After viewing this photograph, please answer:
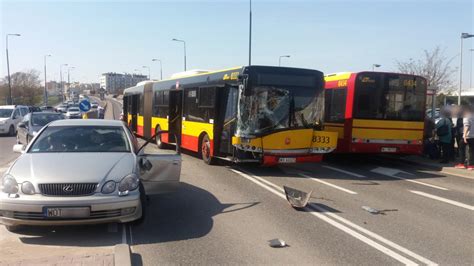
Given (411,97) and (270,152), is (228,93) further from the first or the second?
(411,97)

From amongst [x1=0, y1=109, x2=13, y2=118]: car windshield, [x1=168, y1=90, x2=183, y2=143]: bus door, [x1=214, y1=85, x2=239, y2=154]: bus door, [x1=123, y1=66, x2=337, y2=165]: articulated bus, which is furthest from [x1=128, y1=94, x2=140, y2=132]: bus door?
[x1=214, y1=85, x2=239, y2=154]: bus door

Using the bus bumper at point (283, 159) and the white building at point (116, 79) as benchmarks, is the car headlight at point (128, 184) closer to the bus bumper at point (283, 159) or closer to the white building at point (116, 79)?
the bus bumper at point (283, 159)

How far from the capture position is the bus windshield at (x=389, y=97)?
14219 millimetres

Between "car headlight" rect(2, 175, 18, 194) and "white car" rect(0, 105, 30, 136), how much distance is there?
78.4ft

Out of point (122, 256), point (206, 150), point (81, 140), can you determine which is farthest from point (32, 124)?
point (122, 256)

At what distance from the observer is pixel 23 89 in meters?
71.0

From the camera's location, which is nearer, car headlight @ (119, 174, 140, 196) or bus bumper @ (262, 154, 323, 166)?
car headlight @ (119, 174, 140, 196)

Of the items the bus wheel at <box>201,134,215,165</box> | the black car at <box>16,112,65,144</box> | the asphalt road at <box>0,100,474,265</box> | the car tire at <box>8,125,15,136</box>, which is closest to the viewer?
the asphalt road at <box>0,100,474,265</box>

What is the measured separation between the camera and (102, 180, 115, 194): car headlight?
20.3 feet

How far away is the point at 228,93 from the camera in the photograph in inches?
517

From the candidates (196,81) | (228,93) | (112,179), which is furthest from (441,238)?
(196,81)

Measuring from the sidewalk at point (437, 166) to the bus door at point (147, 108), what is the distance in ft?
38.1

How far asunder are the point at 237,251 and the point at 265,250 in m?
0.35

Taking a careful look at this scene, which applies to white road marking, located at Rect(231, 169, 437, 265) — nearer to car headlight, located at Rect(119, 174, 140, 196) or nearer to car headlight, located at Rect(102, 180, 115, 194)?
car headlight, located at Rect(119, 174, 140, 196)
